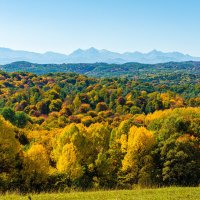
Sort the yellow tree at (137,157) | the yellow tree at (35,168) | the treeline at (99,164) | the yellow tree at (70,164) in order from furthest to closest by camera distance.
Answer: the yellow tree at (137,157) < the yellow tree at (70,164) < the yellow tree at (35,168) < the treeline at (99,164)

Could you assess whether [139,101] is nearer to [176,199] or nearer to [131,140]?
[131,140]

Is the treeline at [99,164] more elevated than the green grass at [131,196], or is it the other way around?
the green grass at [131,196]

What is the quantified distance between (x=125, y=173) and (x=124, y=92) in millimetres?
134611

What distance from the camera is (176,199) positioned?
21.1 metres

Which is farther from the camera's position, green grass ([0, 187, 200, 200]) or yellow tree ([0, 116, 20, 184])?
yellow tree ([0, 116, 20, 184])

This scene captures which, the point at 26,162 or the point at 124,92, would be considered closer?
the point at 26,162

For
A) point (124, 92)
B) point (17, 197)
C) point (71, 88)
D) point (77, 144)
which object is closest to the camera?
point (17, 197)

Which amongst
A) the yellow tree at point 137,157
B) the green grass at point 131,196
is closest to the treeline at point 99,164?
the yellow tree at point 137,157

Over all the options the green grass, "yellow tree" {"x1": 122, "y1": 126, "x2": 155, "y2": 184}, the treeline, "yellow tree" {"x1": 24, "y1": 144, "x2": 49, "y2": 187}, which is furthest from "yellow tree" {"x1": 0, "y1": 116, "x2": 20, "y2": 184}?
"yellow tree" {"x1": 122, "y1": 126, "x2": 155, "y2": 184}

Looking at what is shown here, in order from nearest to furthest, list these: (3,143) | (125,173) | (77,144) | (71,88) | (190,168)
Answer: (3,143)
(190,168)
(125,173)
(77,144)
(71,88)

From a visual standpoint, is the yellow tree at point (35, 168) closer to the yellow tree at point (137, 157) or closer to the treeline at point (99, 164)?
the treeline at point (99, 164)

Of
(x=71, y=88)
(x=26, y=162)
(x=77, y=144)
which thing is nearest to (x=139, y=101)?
(x=71, y=88)

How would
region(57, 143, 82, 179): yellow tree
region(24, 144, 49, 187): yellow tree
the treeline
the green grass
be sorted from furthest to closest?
region(57, 143, 82, 179): yellow tree, region(24, 144, 49, 187): yellow tree, the treeline, the green grass

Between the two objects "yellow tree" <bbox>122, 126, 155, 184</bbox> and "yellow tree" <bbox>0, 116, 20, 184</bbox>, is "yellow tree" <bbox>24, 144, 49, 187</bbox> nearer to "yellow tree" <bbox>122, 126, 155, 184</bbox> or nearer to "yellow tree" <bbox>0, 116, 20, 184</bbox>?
"yellow tree" <bbox>0, 116, 20, 184</bbox>
